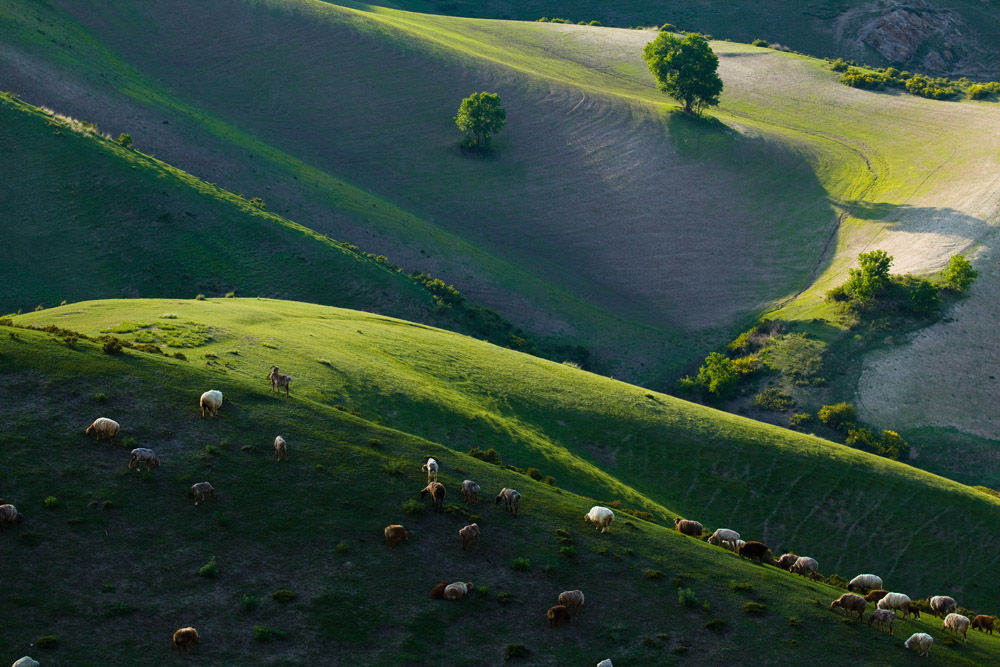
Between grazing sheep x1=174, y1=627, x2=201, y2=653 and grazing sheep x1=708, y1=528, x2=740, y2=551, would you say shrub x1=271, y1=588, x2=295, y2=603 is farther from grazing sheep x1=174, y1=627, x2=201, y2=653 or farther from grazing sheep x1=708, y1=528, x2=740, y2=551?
grazing sheep x1=708, y1=528, x2=740, y2=551

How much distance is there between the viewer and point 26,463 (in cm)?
2977

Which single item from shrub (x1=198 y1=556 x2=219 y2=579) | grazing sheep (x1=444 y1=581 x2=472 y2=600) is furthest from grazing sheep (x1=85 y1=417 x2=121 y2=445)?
grazing sheep (x1=444 y1=581 x2=472 y2=600)

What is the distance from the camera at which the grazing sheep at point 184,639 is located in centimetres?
2406

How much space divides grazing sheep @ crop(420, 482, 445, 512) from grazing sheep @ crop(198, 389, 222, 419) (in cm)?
875

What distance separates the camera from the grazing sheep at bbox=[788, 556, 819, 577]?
3694 centimetres

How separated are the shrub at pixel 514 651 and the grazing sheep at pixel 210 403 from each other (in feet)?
49.4

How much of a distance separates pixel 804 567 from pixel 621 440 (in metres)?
18.6

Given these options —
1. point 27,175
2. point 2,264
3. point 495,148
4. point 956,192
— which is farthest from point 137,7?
point 956,192

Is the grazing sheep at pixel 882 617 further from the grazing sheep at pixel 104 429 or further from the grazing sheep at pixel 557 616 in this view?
the grazing sheep at pixel 104 429

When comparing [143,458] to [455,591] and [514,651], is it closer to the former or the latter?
[455,591]

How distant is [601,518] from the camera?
34031 millimetres

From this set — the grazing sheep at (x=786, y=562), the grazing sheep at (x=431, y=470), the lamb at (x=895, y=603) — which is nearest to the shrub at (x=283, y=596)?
the grazing sheep at (x=431, y=470)

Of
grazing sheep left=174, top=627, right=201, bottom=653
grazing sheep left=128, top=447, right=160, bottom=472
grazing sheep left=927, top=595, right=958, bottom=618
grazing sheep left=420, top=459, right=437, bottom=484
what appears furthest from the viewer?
grazing sheep left=927, top=595, right=958, bottom=618

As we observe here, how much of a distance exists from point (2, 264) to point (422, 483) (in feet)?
160
